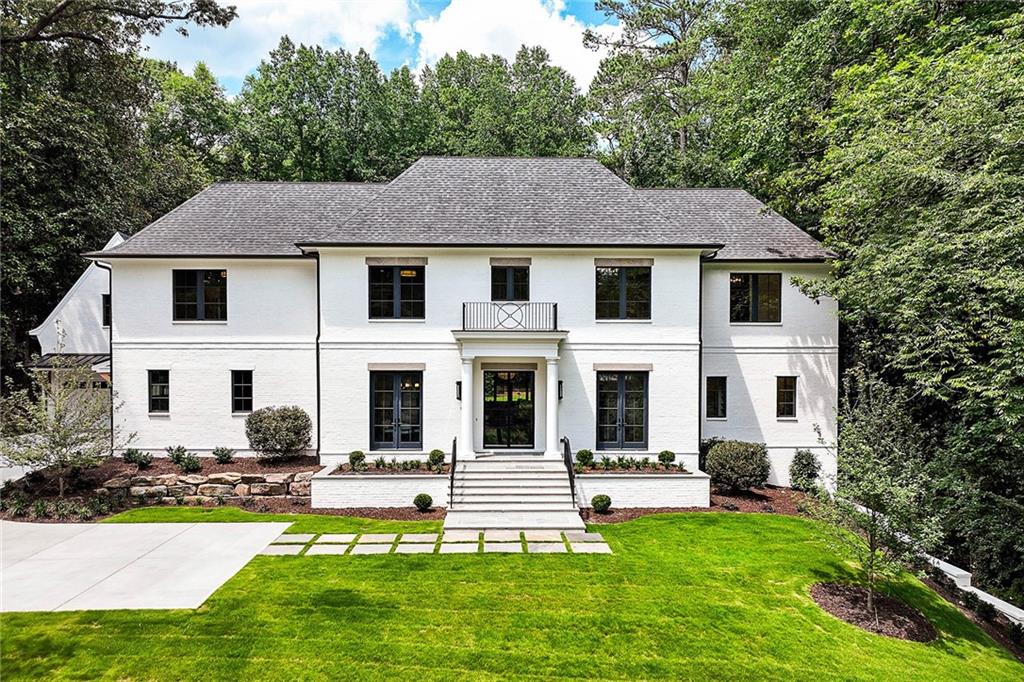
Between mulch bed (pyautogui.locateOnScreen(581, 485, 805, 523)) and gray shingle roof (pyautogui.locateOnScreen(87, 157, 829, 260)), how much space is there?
7.49 m

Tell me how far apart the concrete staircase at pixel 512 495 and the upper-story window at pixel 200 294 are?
32.0 ft

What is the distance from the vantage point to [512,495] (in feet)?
42.2

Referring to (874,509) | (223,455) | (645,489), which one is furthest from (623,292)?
(223,455)

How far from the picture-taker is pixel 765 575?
9391 millimetres

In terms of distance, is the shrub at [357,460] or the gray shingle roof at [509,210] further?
the gray shingle roof at [509,210]

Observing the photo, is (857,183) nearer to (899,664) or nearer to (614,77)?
(899,664)

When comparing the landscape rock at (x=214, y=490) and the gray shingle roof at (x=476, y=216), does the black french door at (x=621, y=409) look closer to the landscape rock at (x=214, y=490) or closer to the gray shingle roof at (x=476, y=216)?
the gray shingle roof at (x=476, y=216)

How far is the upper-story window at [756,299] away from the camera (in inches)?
644

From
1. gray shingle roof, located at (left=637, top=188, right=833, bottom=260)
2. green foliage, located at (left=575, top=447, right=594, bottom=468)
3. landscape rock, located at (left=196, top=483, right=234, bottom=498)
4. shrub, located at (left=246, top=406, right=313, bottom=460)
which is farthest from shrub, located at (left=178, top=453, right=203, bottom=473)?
gray shingle roof, located at (left=637, top=188, right=833, bottom=260)

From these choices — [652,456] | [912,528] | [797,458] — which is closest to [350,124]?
[652,456]

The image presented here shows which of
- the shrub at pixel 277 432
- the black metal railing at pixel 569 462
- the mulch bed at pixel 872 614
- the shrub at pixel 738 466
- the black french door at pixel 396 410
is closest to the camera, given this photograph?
the mulch bed at pixel 872 614

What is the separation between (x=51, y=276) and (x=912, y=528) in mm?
32580

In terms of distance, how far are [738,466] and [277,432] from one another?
45.8 ft

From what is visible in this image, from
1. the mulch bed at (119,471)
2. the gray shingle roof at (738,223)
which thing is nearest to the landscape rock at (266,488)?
the mulch bed at (119,471)
